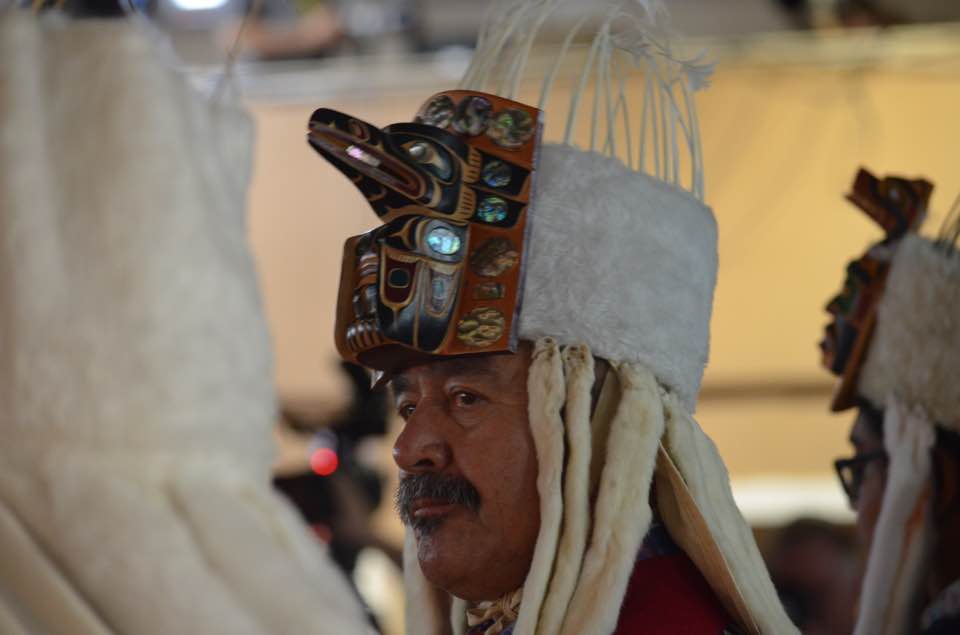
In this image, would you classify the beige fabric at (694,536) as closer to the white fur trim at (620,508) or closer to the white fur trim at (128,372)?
the white fur trim at (620,508)

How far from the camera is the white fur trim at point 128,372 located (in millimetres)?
704

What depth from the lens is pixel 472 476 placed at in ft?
5.57

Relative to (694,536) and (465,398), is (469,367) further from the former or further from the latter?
(694,536)

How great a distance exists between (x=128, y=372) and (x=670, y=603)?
3.49 ft

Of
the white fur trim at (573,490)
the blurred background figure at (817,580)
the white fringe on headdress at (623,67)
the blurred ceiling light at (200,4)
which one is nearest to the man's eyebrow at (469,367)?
the white fur trim at (573,490)

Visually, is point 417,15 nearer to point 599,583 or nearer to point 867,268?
point 867,268

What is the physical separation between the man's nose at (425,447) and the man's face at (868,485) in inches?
41.8

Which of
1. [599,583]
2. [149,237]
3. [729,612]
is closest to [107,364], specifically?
[149,237]

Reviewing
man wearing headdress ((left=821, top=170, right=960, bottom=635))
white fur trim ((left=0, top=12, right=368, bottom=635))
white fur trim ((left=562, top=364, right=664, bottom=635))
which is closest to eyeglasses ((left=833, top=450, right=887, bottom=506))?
man wearing headdress ((left=821, top=170, right=960, bottom=635))

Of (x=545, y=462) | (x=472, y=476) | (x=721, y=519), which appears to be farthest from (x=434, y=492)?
(x=721, y=519)

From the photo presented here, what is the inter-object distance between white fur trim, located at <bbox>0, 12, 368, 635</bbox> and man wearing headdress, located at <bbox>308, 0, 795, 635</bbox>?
2.67ft

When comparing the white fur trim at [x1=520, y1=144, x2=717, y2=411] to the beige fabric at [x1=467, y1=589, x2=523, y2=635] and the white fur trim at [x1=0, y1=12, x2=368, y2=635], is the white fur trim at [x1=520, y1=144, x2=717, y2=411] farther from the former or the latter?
the white fur trim at [x1=0, y1=12, x2=368, y2=635]

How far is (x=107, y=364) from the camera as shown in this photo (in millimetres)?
702

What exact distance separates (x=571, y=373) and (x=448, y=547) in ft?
1.00
